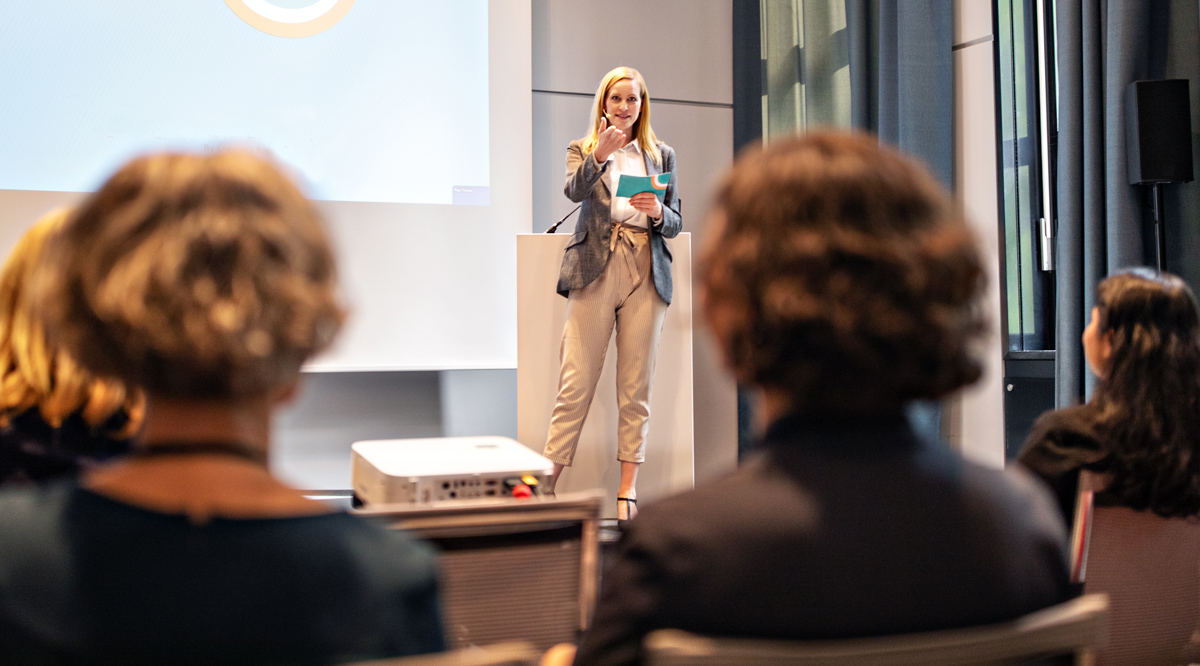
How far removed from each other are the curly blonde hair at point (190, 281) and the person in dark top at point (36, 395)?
48 centimetres

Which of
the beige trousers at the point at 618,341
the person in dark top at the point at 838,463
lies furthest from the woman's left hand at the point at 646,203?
the person in dark top at the point at 838,463

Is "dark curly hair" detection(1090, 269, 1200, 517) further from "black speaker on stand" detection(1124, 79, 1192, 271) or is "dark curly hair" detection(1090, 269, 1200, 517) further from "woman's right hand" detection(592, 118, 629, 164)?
"woman's right hand" detection(592, 118, 629, 164)

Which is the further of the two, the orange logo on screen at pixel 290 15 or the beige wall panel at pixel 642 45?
the beige wall panel at pixel 642 45

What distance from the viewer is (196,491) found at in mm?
579

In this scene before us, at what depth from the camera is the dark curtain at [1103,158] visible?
261cm

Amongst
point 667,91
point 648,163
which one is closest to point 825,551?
point 648,163

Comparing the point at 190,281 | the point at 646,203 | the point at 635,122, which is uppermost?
the point at 635,122

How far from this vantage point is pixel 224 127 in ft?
10.9

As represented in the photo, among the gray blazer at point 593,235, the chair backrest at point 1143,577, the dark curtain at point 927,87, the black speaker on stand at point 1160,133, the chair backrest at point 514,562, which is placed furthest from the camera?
Result: the dark curtain at point 927,87

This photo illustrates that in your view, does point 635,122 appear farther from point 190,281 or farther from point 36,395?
point 190,281

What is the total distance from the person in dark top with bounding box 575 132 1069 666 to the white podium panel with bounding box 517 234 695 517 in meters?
2.50

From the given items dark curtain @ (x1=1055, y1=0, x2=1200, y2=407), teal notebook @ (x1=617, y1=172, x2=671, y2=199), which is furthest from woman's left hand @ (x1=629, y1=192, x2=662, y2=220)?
dark curtain @ (x1=1055, y1=0, x2=1200, y2=407)

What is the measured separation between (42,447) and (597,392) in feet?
7.39

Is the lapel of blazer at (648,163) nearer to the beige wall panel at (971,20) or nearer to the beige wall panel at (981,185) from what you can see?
the beige wall panel at (981,185)
